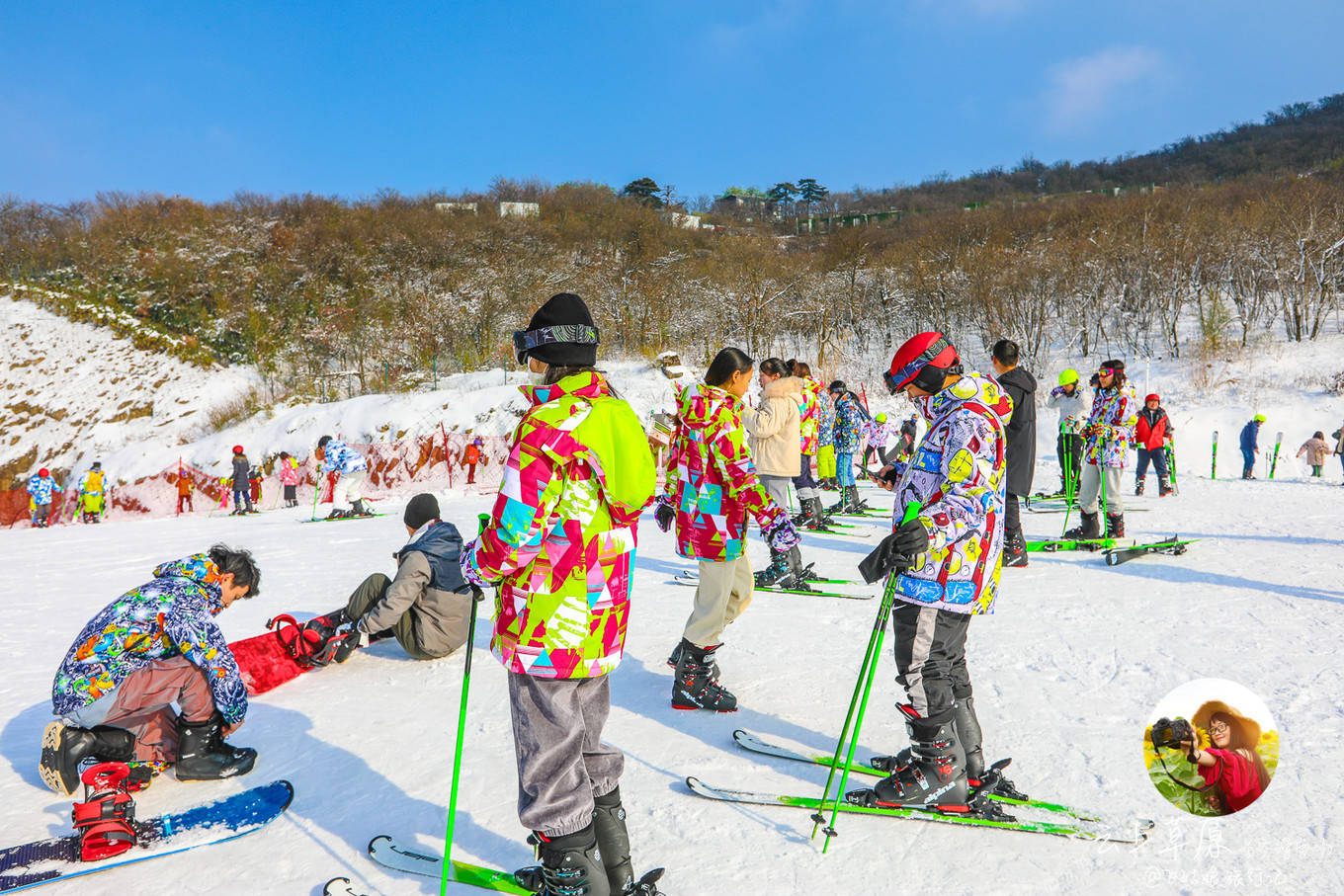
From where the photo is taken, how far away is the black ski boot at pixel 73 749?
2895mm

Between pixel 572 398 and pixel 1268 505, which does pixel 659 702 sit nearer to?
pixel 572 398

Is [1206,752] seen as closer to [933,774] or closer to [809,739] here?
[933,774]

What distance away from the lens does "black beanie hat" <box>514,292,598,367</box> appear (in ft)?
6.98

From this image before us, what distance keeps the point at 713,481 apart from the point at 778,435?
2129mm

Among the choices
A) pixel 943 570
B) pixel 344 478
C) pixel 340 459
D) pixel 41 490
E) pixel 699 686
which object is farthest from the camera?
pixel 41 490

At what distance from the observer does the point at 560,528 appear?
205 centimetres

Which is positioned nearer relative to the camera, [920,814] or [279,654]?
[920,814]

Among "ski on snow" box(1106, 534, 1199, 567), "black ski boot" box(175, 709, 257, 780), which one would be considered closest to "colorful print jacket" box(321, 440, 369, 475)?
"black ski boot" box(175, 709, 257, 780)

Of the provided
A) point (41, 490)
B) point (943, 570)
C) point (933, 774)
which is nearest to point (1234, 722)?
point (933, 774)

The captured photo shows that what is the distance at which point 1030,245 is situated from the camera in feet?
118

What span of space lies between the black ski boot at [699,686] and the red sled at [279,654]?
2175 millimetres

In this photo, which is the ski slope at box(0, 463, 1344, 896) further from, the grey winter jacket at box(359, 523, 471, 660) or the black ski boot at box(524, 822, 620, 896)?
the black ski boot at box(524, 822, 620, 896)

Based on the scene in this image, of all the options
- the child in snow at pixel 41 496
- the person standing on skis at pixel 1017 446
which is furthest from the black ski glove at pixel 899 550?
the child in snow at pixel 41 496

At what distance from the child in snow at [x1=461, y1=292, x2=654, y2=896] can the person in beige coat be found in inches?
149
